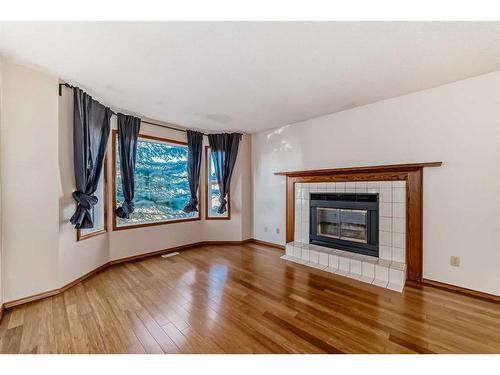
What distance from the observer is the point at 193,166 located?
13.4 feet

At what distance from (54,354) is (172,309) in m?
0.84

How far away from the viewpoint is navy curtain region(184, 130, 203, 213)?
4070 millimetres

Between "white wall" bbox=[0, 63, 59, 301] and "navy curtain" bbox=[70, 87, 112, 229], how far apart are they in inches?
8.2

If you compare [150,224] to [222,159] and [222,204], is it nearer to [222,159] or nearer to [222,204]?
[222,204]

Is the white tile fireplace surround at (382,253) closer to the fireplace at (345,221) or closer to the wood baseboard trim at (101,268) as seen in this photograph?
the fireplace at (345,221)

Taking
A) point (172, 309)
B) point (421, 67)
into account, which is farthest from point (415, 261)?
point (172, 309)

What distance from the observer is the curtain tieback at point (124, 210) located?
3.27 m

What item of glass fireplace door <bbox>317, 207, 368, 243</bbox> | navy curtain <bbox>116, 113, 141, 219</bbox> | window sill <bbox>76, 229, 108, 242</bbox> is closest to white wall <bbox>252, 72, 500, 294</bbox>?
glass fireplace door <bbox>317, 207, 368, 243</bbox>

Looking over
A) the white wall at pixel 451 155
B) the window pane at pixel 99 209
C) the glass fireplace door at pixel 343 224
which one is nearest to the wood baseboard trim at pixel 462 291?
the white wall at pixel 451 155

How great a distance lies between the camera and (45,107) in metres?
2.22

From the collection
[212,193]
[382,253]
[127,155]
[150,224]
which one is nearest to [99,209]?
[150,224]

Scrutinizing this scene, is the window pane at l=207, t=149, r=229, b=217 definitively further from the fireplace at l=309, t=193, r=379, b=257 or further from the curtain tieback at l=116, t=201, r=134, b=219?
the fireplace at l=309, t=193, r=379, b=257

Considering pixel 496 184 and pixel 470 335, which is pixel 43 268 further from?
pixel 496 184

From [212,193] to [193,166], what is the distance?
692 millimetres
